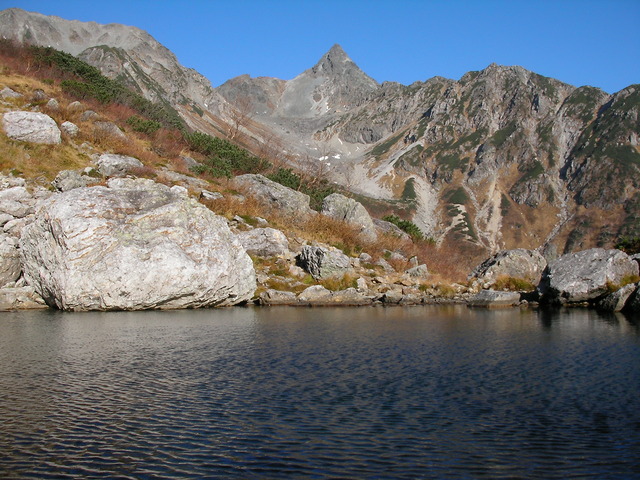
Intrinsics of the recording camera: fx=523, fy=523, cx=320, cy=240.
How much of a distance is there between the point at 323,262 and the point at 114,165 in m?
16.3

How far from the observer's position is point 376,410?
441 inches

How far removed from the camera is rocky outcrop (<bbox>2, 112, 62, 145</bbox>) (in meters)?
36.9

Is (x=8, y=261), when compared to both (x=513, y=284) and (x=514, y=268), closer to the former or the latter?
(x=513, y=284)

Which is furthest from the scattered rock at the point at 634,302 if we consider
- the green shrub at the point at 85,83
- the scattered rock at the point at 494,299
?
the green shrub at the point at 85,83

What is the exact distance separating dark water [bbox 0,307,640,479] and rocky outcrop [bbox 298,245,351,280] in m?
13.7

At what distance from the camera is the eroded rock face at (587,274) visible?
34.1 m

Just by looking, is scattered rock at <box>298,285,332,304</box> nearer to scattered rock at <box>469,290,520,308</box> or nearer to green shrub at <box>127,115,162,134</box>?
scattered rock at <box>469,290,520,308</box>

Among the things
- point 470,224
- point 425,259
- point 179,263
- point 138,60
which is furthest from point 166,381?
point 138,60

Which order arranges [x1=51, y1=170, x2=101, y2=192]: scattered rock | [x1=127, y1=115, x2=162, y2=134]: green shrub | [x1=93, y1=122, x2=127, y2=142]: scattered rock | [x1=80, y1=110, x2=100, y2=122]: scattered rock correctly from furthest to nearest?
[x1=127, y1=115, x2=162, y2=134]: green shrub, [x1=80, y1=110, x2=100, y2=122]: scattered rock, [x1=93, y1=122, x2=127, y2=142]: scattered rock, [x1=51, y1=170, x2=101, y2=192]: scattered rock

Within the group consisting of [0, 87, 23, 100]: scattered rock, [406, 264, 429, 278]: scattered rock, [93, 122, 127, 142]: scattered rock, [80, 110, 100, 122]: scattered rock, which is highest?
[0, 87, 23, 100]: scattered rock

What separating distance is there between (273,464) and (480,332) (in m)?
16.8

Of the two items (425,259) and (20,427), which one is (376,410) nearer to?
(20,427)

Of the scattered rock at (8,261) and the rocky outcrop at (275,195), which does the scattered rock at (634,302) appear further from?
the scattered rock at (8,261)

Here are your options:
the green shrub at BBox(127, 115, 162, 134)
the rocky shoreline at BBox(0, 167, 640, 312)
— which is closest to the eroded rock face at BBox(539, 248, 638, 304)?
the rocky shoreline at BBox(0, 167, 640, 312)
